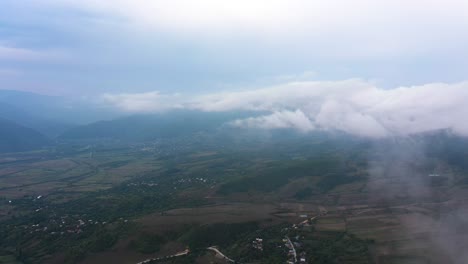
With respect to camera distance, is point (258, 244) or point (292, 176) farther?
point (292, 176)

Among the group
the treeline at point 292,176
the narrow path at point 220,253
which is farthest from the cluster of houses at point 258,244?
the treeline at point 292,176

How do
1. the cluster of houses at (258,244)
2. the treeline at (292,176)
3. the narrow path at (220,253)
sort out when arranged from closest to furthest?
the narrow path at (220,253) < the cluster of houses at (258,244) < the treeline at (292,176)

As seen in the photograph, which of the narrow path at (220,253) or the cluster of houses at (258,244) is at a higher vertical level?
the cluster of houses at (258,244)

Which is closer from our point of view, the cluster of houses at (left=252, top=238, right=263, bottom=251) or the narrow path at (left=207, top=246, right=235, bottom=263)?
the narrow path at (left=207, top=246, right=235, bottom=263)

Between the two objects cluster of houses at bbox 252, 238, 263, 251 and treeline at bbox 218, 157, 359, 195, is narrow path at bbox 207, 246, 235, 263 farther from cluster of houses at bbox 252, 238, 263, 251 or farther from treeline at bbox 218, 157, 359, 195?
treeline at bbox 218, 157, 359, 195

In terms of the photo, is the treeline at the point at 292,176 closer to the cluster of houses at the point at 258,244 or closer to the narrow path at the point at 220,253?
the narrow path at the point at 220,253

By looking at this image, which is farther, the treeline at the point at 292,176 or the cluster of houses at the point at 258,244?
the treeline at the point at 292,176

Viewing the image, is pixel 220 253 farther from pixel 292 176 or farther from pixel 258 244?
pixel 292 176

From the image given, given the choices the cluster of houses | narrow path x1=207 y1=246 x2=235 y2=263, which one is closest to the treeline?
narrow path x1=207 y1=246 x2=235 y2=263

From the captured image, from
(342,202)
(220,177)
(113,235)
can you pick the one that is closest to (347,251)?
(342,202)

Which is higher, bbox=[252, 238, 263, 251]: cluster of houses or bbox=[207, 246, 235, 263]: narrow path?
bbox=[252, 238, 263, 251]: cluster of houses

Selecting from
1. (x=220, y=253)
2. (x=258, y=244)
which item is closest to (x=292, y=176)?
(x=258, y=244)

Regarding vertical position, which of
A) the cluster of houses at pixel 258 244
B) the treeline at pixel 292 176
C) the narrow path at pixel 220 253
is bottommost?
the narrow path at pixel 220 253
